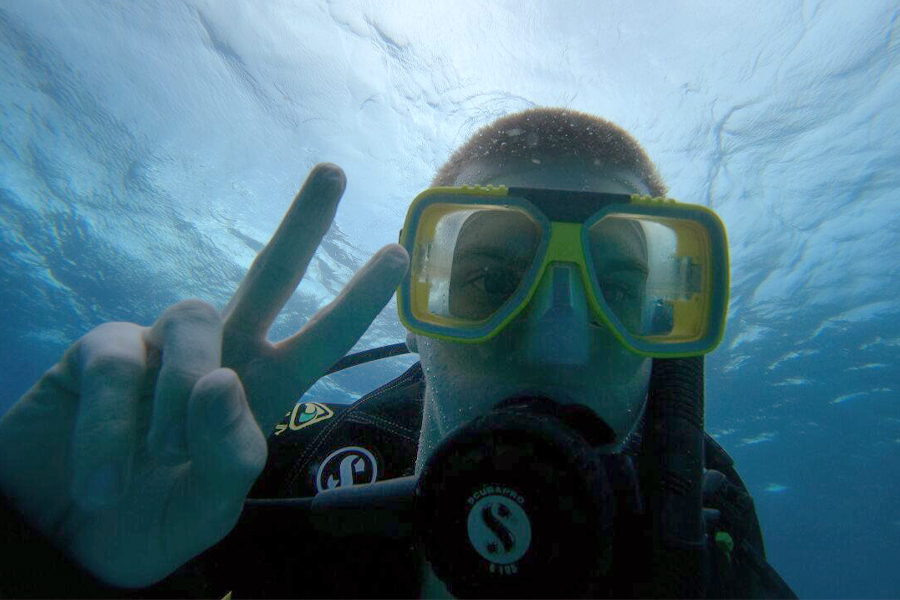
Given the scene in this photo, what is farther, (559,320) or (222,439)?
(559,320)

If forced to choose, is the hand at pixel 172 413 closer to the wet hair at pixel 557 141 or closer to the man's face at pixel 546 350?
the man's face at pixel 546 350

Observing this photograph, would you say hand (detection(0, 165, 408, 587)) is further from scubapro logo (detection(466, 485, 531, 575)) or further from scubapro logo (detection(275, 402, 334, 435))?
scubapro logo (detection(275, 402, 334, 435))

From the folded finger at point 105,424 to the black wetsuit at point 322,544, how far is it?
0.46 m

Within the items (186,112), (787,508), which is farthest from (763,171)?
(787,508)

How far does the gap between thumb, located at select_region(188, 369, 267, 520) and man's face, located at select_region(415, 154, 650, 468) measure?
3.38 ft

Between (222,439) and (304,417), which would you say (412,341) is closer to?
(304,417)

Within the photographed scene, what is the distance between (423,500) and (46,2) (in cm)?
1809

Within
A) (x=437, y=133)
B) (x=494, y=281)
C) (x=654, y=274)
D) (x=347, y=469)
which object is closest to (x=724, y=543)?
(x=654, y=274)

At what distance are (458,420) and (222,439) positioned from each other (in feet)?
3.72

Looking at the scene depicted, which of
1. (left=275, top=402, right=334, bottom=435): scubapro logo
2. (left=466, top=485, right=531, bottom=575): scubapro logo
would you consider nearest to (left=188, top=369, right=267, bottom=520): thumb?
(left=466, top=485, right=531, bottom=575): scubapro logo

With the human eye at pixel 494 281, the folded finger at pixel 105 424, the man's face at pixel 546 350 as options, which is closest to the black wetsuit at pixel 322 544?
the folded finger at pixel 105 424

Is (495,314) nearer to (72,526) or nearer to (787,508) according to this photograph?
(72,526)

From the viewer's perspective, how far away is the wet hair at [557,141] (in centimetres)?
276

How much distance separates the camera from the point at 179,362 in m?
1.23
